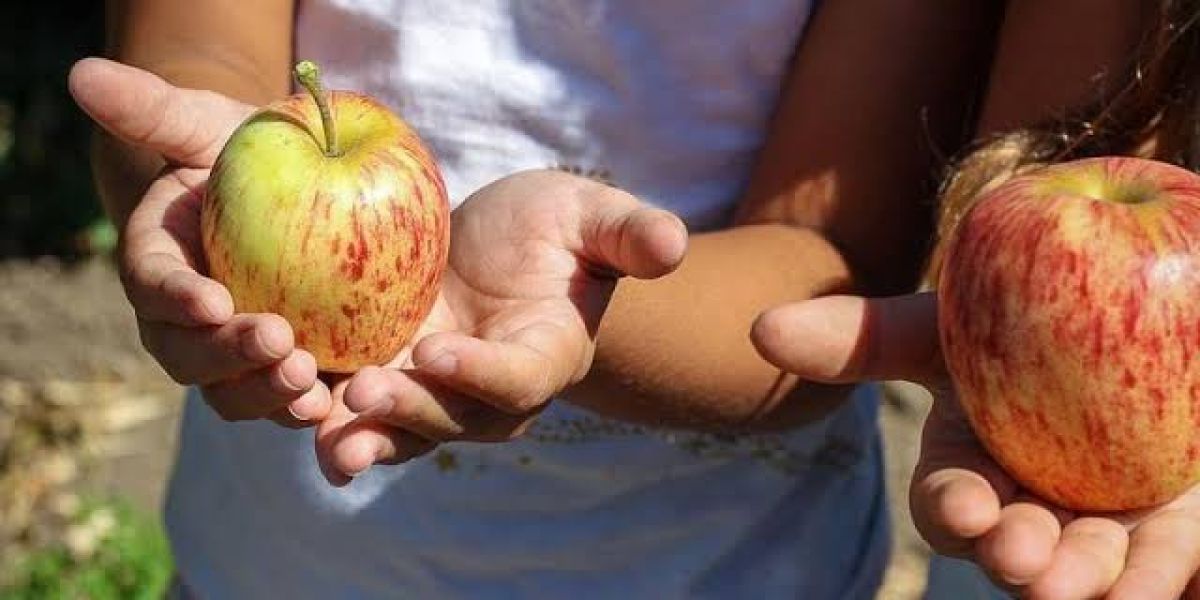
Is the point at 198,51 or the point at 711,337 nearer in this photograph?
the point at 711,337

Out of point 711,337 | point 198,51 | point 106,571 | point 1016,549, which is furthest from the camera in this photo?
point 106,571

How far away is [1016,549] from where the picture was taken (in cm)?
129

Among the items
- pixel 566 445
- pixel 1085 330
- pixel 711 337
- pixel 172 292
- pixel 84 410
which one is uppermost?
pixel 1085 330

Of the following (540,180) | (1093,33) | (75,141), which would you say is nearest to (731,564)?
(540,180)

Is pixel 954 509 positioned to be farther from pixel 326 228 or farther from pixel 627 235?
pixel 326 228

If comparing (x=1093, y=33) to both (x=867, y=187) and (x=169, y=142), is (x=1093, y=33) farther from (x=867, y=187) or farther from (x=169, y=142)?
(x=169, y=142)

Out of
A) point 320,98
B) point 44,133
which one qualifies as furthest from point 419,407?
point 44,133

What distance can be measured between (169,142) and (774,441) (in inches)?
27.3

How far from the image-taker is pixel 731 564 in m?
1.89

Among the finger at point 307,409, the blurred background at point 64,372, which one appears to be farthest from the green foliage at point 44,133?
the finger at point 307,409

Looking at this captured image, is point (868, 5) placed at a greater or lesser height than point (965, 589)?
greater

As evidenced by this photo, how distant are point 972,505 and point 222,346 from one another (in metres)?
0.59

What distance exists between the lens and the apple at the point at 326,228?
1.54m

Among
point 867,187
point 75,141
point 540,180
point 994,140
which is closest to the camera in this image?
point 540,180
